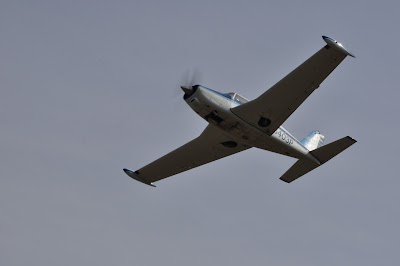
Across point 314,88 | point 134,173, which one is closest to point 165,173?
point 134,173

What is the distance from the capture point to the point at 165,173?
48.5 m

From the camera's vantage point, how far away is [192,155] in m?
46.9

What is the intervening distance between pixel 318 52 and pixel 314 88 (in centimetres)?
217

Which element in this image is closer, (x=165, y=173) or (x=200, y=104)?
(x=200, y=104)

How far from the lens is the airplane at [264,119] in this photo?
39000 mm

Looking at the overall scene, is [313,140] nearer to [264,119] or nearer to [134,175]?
[264,119]

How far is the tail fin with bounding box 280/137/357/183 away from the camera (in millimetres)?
43350

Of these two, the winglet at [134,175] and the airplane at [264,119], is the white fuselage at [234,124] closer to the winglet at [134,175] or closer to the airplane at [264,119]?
the airplane at [264,119]

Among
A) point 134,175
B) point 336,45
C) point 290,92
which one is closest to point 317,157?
point 290,92

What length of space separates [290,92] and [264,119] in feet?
7.02

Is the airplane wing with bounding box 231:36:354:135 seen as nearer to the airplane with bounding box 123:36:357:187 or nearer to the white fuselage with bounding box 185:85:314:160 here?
the airplane with bounding box 123:36:357:187

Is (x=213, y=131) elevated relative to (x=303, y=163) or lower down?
elevated

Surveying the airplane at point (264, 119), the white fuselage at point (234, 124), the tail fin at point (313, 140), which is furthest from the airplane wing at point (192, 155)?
the tail fin at point (313, 140)

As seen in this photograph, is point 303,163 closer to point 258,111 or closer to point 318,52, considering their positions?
point 258,111
